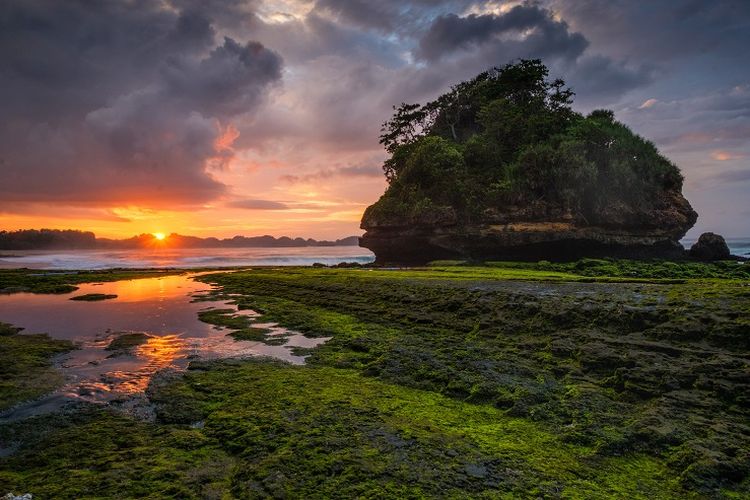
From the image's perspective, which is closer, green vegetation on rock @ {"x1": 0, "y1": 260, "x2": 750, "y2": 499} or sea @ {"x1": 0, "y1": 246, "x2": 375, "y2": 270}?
green vegetation on rock @ {"x1": 0, "y1": 260, "x2": 750, "y2": 499}

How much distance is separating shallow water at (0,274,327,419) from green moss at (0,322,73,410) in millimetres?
347

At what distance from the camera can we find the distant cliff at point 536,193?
42.8 metres

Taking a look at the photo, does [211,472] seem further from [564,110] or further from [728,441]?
[564,110]

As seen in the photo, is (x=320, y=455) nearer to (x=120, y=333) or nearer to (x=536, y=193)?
(x=120, y=333)

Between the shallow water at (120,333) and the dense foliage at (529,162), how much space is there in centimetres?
3404

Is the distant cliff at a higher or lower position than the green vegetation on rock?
higher

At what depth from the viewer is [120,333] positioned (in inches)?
570

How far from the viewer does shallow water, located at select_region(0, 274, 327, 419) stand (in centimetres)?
879

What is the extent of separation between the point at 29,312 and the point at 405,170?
41.8 meters

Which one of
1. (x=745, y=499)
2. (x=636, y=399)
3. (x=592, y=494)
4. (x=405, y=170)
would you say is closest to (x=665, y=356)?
(x=636, y=399)

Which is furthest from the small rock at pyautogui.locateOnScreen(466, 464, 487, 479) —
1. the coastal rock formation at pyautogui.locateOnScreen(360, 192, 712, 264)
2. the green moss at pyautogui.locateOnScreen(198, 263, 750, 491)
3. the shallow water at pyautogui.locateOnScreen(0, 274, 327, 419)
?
the coastal rock formation at pyautogui.locateOnScreen(360, 192, 712, 264)

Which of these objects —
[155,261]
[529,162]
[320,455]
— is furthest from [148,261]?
[320,455]

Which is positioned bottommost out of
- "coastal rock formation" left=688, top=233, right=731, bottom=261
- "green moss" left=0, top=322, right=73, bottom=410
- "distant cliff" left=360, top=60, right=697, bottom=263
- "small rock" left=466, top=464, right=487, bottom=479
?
"small rock" left=466, top=464, right=487, bottom=479

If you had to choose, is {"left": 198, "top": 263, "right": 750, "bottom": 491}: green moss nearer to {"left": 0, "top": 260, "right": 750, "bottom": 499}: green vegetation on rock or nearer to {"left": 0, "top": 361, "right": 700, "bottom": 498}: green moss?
{"left": 0, "top": 260, "right": 750, "bottom": 499}: green vegetation on rock
